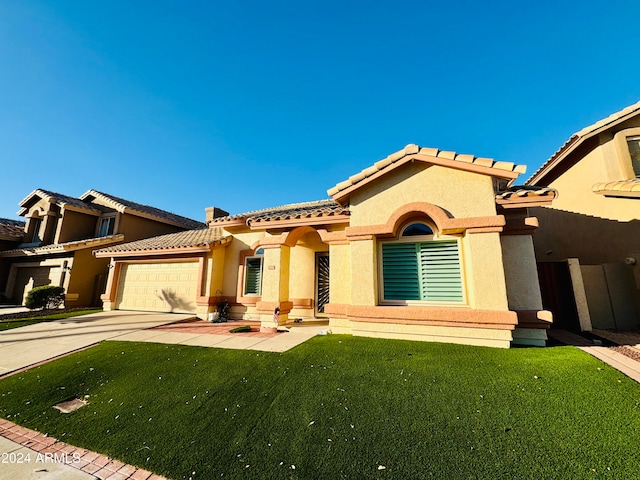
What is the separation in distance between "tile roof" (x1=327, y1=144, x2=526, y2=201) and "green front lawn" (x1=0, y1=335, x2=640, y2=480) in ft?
14.5

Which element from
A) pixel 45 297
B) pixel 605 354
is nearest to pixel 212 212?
pixel 45 297

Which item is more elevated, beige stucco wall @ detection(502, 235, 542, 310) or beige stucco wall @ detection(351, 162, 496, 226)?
beige stucco wall @ detection(351, 162, 496, 226)

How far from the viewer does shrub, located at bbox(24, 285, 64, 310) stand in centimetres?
1421

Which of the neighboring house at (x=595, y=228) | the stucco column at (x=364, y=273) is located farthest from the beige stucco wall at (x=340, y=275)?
the neighboring house at (x=595, y=228)

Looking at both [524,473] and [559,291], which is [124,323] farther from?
[559,291]

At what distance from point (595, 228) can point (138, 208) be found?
28.0 m

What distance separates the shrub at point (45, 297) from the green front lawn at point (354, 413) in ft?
40.0

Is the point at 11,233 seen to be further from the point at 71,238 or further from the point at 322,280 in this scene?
the point at 322,280

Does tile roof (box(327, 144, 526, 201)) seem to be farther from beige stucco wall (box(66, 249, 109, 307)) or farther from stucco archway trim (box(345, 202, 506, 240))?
beige stucco wall (box(66, 249, 109, 307))

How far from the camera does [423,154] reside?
289 inches

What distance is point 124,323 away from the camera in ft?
35.9

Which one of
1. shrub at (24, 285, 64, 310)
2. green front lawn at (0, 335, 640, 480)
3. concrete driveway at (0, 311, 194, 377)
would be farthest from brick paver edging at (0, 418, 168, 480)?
shrub at (24, 285, 64, 310)

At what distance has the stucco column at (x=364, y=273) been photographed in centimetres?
732

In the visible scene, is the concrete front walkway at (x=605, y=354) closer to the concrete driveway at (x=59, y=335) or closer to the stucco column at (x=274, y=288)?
the stucco column at (x=274, y=288)
